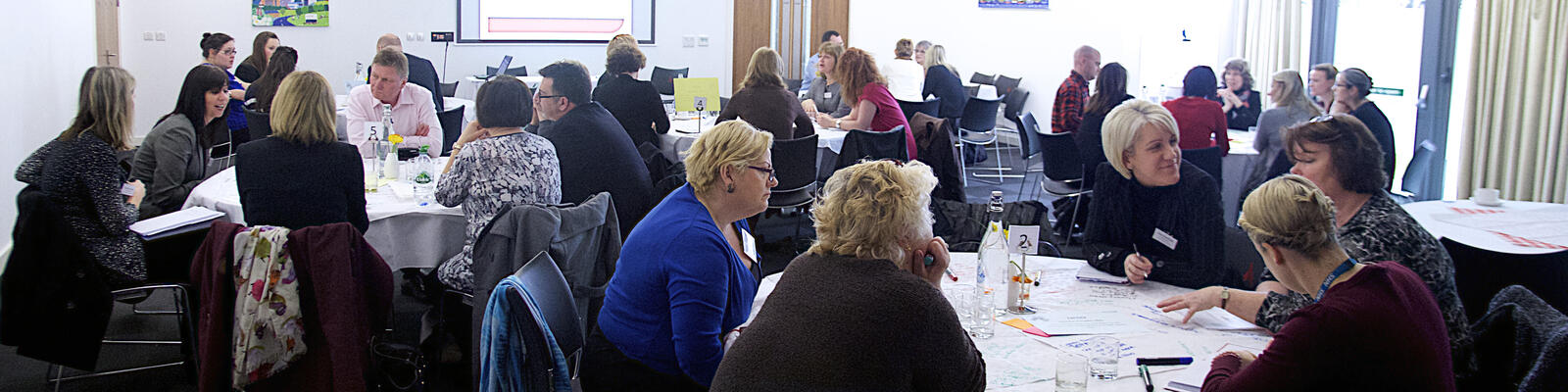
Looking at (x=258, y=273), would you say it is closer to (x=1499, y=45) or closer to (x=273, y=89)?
(x=273, y=89)

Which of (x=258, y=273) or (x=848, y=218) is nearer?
(x=848, y=218)

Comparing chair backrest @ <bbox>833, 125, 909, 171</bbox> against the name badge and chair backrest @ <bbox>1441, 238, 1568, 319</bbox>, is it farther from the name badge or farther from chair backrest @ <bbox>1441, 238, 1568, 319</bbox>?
chair backrest @ <bbox>1441, 238, 1568, 319</bbox>

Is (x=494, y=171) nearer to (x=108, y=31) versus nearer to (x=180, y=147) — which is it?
(x=180, y=147)

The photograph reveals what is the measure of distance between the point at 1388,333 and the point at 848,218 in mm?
953

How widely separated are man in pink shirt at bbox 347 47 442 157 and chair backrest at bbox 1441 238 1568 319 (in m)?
4.16

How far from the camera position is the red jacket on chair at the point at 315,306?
3102 mm

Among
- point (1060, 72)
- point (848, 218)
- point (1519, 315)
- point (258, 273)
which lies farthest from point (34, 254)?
point (1060, 72)

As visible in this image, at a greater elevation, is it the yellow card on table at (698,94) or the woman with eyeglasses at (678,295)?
the yellow card on table at (698,94)

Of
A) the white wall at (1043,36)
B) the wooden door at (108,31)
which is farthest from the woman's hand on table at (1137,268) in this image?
the wooden door at (108,31)

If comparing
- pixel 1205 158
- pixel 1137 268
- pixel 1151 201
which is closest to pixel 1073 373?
pixel 1137 268

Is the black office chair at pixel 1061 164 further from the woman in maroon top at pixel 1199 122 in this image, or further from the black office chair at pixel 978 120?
the black office chair at pixel 978 120

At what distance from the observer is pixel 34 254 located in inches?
129

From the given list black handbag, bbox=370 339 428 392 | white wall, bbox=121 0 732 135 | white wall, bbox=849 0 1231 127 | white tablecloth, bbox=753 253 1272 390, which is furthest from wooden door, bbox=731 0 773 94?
white tablecloth, bbox=753 253 1272 390

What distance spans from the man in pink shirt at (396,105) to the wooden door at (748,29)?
22.3 ft
